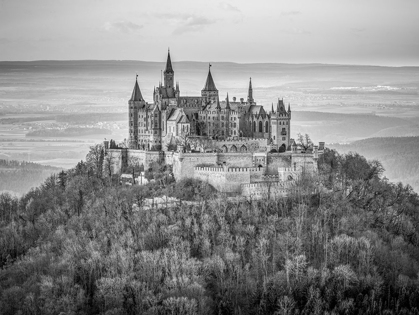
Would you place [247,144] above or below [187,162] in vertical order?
above

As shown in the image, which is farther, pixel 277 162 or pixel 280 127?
pixel 280 127

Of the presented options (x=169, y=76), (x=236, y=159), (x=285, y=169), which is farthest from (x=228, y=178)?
(x=169, y=76)

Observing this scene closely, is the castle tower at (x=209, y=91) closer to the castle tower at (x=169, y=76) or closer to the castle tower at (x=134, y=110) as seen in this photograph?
the castle tower at (x=169, y=76)

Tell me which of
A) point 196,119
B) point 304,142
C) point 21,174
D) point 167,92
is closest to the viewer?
point 196,119

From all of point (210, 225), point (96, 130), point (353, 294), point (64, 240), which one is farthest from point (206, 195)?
point (96, 130)

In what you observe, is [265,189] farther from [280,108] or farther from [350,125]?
[350,125]

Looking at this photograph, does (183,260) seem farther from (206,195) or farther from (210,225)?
(206,195)

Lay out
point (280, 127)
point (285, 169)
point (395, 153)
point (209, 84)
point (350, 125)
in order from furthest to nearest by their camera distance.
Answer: point (350, 125), point (395, 153), point (209, 84), point (280, 127), point (285, 169)

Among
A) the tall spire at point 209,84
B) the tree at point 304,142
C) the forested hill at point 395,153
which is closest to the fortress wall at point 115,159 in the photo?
the tall spire at point 209,84
